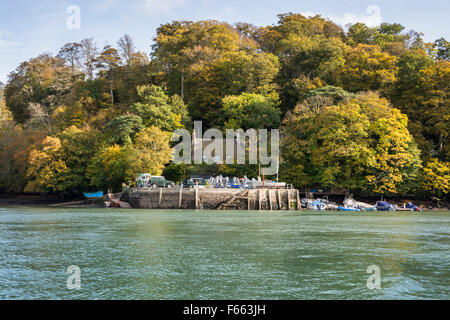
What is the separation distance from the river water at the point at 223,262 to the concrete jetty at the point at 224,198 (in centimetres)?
2064

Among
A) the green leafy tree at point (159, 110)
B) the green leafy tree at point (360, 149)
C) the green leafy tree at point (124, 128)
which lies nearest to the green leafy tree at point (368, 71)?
the green leafy tree at point (360, 149)

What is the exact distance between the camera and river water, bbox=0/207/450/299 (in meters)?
15.7

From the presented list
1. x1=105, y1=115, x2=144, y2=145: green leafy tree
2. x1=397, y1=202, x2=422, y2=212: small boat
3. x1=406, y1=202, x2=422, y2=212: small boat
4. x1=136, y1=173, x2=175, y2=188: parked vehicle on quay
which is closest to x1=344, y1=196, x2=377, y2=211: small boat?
x1=397, y1=202, x2=422, y2=212: small boat

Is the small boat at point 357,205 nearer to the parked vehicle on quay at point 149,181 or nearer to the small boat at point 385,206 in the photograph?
the small boat at point 385,206

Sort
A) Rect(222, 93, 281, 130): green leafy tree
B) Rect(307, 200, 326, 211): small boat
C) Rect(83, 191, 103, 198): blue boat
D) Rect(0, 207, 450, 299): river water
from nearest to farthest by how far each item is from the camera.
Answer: Rect(0, 207, 450, 299): river water → Rect(307, 200, 326, 211): small boat → Rect(222, 93, 281, 130): green leafy tree → Rect(83, 191, 103, 198): blue boat

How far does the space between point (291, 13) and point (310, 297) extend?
87.7 m

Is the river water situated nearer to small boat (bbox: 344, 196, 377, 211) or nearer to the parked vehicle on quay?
small boat (bbox: 344, 196, 377, 211)

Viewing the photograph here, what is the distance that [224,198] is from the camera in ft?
181

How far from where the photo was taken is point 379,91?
6500 cm

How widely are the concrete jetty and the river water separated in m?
20.6

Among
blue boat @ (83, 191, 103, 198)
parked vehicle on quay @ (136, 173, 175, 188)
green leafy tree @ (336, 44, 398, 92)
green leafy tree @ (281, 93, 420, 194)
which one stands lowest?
blue boat @ (83, 191, 103, 198)

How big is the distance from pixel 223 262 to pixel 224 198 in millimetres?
34797

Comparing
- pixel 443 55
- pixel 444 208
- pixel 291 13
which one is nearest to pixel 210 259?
pixel 444 208
